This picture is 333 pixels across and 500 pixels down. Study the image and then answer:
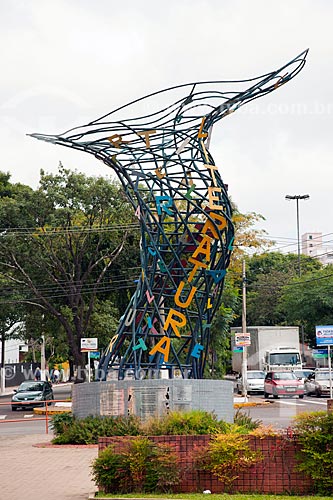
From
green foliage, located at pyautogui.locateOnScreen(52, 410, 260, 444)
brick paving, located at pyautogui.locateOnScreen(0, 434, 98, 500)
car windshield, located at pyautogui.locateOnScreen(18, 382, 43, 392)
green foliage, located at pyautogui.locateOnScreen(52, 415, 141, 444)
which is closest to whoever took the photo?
brick paving, located at pyautogui.locateOnScreen(0, 434, 98, 500)

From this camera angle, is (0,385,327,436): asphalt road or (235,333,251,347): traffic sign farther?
(235,333,251,347): traffic sign

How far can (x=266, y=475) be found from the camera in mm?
11898

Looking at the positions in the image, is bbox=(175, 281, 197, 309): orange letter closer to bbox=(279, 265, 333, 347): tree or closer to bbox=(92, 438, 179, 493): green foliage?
bbox=(92, 438, 179, 493): green foliage

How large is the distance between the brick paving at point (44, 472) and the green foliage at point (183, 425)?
128 cm

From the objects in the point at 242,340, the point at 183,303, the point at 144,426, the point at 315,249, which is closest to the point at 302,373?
the point at 242,340

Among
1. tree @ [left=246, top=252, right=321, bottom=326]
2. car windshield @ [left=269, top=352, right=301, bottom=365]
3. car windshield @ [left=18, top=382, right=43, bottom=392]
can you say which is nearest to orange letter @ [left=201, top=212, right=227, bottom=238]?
car windshield @ [left=18, top=382, right=43, bottom=392]

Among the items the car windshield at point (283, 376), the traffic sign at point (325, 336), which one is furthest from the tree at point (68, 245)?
the traffic sign at point (325, 336)

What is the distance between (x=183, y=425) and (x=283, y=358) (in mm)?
40179

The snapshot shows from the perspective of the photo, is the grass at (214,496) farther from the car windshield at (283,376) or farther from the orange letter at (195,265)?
→ the car windshield at (283,376)

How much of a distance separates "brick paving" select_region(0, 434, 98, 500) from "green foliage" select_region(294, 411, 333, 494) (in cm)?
308

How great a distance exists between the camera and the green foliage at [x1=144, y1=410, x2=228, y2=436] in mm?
13542

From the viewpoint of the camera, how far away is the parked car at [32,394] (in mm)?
38875

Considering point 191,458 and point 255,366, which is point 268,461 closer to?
point 191,458

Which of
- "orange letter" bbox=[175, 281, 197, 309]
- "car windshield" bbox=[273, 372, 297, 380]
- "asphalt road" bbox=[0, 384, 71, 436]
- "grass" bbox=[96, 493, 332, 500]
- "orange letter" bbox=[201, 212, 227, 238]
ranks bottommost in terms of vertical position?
"asphalt road" bbox=[0, 384, 71, 436]
